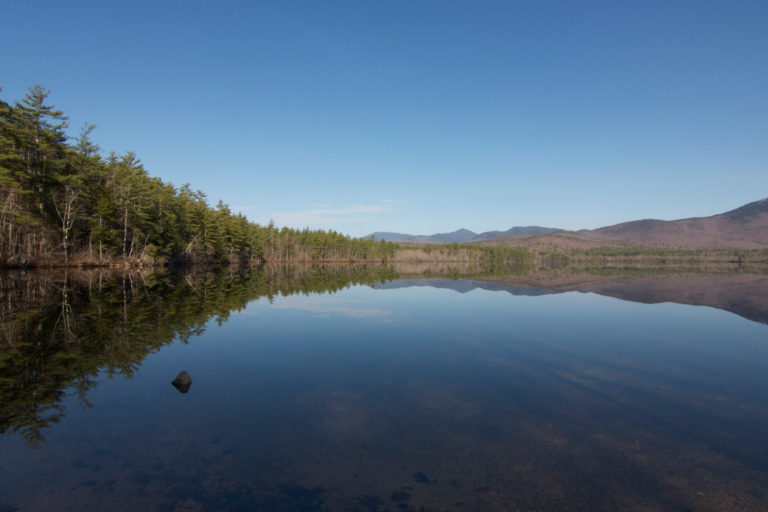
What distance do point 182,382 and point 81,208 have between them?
53.7 meters

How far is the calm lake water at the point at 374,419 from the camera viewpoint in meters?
6.21

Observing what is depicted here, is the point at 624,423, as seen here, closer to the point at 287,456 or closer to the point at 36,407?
the point at 287,456

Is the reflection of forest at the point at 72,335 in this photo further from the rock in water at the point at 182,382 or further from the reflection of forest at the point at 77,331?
the rock in water at the point at 182,382

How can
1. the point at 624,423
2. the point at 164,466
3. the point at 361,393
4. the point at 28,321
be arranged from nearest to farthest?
1. the point at 164,466
2. the point at 624,423
3. the point at 361,393
4. the point at 28,321

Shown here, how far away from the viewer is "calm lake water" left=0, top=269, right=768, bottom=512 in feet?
20.4

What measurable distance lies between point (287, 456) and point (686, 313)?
1254 inches

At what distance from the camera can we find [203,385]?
37.8ft

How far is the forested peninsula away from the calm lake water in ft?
103

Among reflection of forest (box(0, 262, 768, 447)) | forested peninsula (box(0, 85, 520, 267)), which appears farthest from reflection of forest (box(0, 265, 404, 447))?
forested peninsula (box(0, 85, 520, 267))

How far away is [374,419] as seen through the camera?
9156mm

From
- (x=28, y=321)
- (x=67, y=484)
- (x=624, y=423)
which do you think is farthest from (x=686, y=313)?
(x=28, y=321)

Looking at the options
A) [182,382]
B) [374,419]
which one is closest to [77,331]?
[182,382]

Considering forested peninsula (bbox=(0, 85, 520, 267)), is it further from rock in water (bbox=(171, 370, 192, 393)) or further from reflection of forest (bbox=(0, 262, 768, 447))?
rock in water (bbox=(171, 370, 192, 393))

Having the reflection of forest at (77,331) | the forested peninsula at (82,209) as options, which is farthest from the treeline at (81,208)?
the reflection of forest at (77,331)
